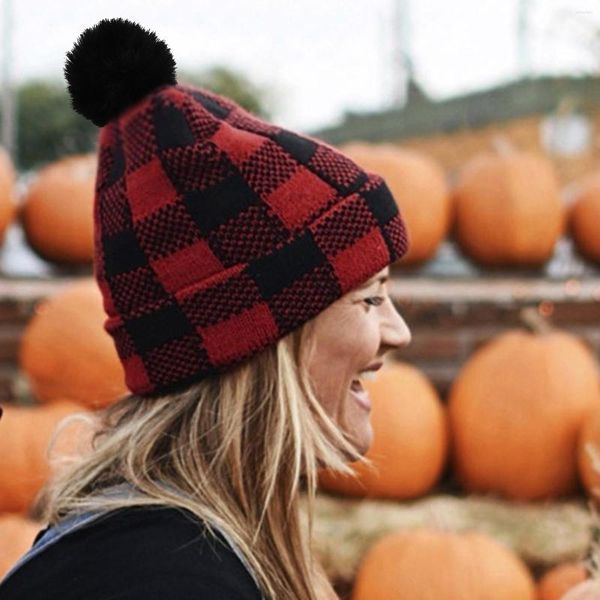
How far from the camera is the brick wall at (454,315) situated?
4004mm

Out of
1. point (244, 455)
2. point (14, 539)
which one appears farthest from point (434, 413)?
point (244, 455)

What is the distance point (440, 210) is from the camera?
4.46m

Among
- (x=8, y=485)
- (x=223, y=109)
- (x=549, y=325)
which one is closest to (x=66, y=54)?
(x=223, y=109)

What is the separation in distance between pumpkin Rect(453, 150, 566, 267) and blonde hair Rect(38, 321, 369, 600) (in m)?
3.25

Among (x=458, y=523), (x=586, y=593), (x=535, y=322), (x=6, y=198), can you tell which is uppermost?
(x=586, y=593)

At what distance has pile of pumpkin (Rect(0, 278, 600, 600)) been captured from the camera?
135 inches

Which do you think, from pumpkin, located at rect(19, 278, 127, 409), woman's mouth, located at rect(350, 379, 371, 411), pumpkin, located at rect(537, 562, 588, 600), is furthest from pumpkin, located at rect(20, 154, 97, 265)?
woman's mouth, located at rect(350, 379, 371, 411)

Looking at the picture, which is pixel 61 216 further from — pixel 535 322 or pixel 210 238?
pixel 210 238

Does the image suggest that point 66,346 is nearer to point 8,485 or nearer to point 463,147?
point 8,485

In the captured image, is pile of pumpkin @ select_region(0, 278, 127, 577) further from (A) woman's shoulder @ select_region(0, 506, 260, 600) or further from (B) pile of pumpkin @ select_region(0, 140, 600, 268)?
(A) woman's shoulder @ select_region(0, 506, 260, 600)

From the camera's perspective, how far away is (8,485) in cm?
336

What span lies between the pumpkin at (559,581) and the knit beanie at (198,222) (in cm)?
188

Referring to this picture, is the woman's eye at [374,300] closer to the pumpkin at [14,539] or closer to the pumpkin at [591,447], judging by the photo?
the pumpkin at [14,539]

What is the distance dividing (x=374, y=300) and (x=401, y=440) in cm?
233
